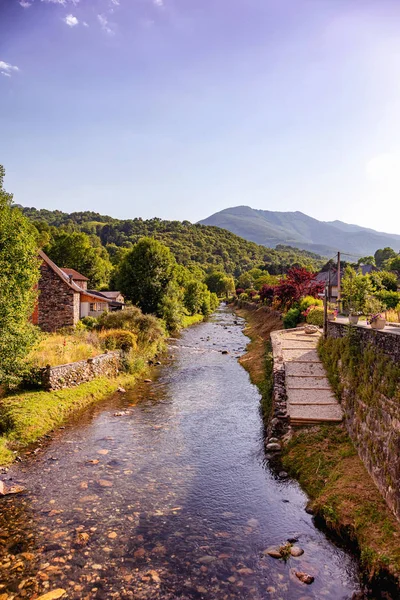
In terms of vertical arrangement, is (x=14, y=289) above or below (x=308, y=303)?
above

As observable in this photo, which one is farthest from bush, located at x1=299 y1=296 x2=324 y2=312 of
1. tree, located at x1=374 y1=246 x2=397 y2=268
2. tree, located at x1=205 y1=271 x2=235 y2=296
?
tree, located at x1=374 y1=246 x2=397 y2=268

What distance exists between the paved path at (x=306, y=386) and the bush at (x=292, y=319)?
11366 mm

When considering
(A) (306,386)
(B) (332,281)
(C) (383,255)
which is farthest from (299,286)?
(C) (383,255)

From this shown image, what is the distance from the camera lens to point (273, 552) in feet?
29.5

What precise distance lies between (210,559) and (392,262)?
8246 centimetres

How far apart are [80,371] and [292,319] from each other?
23737 mm

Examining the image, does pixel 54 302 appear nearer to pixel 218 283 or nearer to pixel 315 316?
pixel 315 316

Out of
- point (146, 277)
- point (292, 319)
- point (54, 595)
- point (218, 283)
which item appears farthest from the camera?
point (218, 283)

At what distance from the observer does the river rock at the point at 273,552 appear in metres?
8.90

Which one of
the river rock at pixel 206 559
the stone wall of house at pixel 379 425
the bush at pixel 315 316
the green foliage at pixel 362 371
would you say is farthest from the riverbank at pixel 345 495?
the bush at pixel 315 316

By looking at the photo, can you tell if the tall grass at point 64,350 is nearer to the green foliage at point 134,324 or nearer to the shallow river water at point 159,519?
the shallow river water at point 159,519

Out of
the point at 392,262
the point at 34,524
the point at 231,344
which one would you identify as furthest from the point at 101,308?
the point at 392,262

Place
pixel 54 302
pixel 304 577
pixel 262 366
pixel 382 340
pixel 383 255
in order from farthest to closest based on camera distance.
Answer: pixel 383 255 < pixel 54 302 < pixel 262 366 < pixel 382 340 < pixel 304 577

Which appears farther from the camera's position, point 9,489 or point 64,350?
point 64,350
